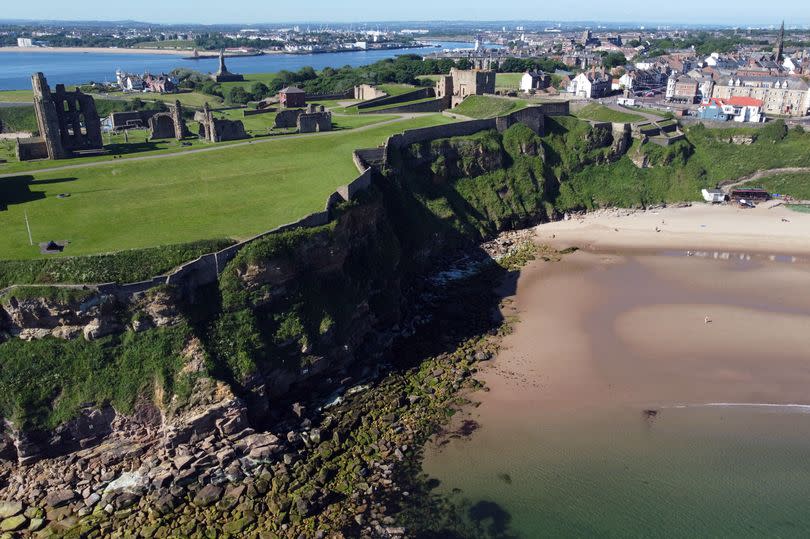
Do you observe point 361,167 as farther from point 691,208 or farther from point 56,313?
point 691,208

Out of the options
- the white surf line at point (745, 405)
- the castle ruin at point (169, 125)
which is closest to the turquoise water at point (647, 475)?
the white surf line at point (745, 405)

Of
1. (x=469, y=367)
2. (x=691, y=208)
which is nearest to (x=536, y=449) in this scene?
(x=469, y=367)

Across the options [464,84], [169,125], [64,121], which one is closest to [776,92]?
[464,84]

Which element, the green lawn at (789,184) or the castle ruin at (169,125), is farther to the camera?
the green lawn at (789,184)

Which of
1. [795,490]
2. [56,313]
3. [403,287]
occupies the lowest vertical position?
[795,490]

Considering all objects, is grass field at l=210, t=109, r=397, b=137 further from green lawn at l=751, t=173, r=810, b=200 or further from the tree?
green lawn at l=751, t=173, r=810, b=200

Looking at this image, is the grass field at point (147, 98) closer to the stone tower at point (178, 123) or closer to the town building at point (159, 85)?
the town building at point (159, 85)
